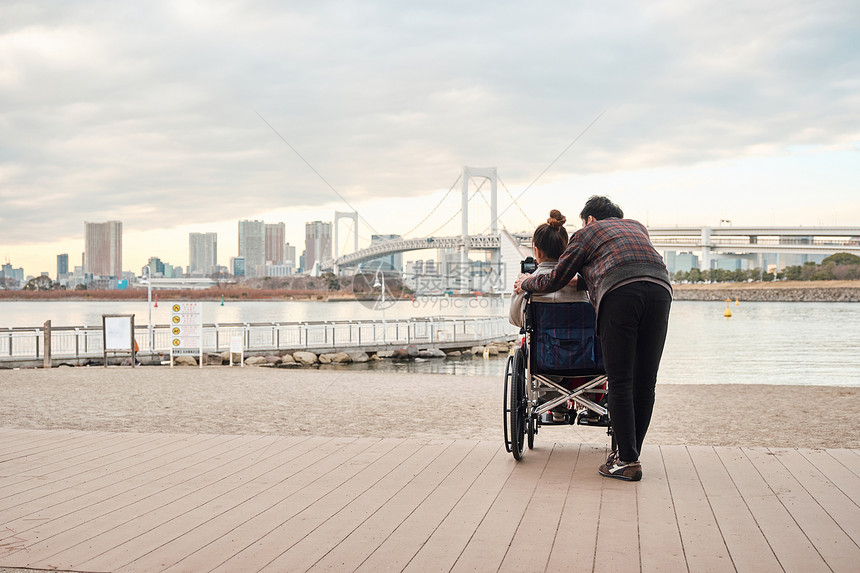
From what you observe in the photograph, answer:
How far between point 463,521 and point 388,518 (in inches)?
10.9

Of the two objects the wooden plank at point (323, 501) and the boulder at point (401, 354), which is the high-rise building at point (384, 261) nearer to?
the boulder at point (401, 354)

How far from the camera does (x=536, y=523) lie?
2.59 m

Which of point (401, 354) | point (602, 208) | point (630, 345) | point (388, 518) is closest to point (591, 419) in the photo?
point (630, 345)

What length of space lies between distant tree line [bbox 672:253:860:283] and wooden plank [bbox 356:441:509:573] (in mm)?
92490

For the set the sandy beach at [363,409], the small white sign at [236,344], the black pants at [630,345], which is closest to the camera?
the black pants at [630,345]

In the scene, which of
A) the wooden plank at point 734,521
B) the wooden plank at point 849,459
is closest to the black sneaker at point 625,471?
the wooden plank at point 734,521

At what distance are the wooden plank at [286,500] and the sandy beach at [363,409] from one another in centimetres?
177

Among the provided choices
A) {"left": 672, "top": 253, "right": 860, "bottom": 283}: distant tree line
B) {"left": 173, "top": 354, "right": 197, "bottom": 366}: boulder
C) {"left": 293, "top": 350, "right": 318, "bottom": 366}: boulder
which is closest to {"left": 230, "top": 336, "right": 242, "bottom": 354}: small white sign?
{"left": 173, "top": 354, "right": 197, "bottom": 366}: boulder

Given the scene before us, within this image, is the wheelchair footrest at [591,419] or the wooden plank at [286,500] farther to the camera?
the wheelchair footrest at [591,419]

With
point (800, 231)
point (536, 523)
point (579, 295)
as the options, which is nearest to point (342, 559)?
point (536, 523)

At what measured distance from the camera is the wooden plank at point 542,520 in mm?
2207

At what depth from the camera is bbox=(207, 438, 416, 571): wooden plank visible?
7.50ft

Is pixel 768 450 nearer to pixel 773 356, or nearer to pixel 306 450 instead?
pixel 306 450

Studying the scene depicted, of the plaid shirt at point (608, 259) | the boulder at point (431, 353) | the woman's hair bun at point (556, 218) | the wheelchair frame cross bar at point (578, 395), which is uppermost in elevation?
the woman's hair bun at point (556, 218)
